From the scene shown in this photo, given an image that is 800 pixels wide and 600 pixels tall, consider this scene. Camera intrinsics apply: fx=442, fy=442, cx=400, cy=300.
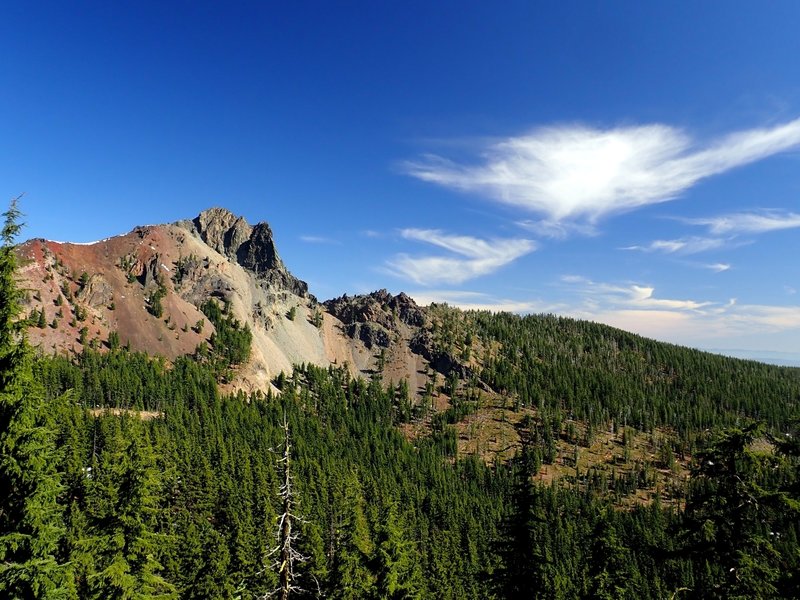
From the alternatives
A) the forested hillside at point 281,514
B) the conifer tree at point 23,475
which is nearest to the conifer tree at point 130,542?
the forested hillside at point 281,514

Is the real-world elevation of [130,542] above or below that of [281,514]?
below

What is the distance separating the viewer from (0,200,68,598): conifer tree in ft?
47.9

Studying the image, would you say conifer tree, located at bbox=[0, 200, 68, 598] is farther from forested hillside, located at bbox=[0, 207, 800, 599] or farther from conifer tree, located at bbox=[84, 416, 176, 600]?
conifer tree, located at bbox=[84, 416, 176, 600]

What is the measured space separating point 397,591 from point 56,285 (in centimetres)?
22270

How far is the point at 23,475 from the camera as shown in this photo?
15.0m

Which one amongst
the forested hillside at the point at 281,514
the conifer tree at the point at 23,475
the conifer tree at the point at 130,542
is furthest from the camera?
the conifer tree at the point at 130,542

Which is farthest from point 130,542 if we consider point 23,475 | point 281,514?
point 281,514

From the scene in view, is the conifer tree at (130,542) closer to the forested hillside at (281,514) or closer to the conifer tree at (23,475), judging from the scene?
the forested hillside at (281,514)

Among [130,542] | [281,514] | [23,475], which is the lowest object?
[130,542]

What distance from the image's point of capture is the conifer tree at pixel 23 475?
14.6m

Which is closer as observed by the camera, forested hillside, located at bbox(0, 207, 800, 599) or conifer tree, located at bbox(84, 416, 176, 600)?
forested hillside, located at bbox(0, 207, 800, 599)

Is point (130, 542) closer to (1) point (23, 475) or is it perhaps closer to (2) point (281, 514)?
(1) point (23, 475)

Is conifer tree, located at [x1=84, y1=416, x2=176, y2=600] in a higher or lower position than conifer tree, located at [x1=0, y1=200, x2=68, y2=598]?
lower

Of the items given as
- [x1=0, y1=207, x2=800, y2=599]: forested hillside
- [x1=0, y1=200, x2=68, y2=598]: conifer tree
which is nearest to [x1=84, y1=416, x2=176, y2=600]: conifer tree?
[x1=0, y1=207, x2=800, y2=599]: forested hillside
